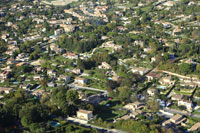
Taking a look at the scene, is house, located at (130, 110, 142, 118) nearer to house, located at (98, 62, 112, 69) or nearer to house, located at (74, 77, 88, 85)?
house, located at (74, 77, 88, 85)

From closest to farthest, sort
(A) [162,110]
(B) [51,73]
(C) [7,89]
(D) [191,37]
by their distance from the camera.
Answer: (A) [162,110] < (C) [7,89] < (B) [51,73] < (D) [191,37]

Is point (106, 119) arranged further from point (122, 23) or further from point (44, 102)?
point (122, 23)

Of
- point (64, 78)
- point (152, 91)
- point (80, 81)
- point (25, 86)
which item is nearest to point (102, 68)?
point (80, 81)

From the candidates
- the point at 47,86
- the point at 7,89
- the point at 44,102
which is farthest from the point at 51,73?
the point at 44,102

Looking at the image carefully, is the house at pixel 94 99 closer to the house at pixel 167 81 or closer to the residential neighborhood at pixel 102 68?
the residential neighborhood at pixel 102 68

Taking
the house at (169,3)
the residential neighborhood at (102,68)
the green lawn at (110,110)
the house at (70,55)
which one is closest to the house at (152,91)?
the residential neighborhood at (102,68)

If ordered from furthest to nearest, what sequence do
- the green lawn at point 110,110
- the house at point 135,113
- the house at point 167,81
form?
the house at point 167,81
the green lawn at point 110,110
the house at point 135,113

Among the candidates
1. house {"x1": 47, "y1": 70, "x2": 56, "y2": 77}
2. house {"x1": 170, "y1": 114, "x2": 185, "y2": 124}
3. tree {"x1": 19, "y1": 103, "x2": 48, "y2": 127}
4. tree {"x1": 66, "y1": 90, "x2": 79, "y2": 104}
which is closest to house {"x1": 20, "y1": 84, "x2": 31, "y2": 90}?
house {"x1": 47, "y1": 70, "x2": 56, "y2": 77}

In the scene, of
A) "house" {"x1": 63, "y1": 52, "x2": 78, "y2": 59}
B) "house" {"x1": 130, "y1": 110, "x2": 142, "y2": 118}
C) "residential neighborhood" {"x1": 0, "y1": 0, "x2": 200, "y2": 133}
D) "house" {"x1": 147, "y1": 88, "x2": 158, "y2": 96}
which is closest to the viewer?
"residential neighborhood" {"x1": 0, "y1": 0, "x2": 200, "y2": 133}

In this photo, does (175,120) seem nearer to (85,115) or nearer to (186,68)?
(85,115)

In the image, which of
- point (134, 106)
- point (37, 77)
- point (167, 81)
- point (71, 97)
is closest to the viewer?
point (71, 97)

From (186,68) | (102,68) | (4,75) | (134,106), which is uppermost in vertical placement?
(186,68)
